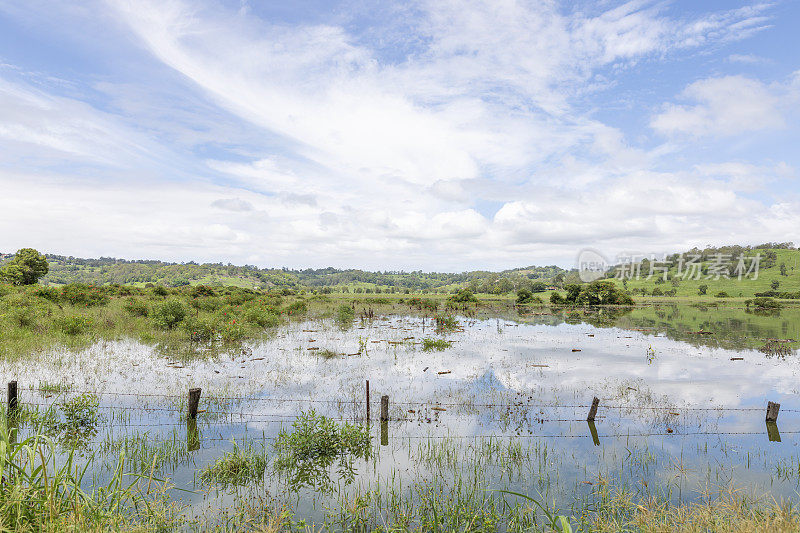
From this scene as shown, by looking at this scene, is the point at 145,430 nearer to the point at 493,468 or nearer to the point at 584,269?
the point at 493,468

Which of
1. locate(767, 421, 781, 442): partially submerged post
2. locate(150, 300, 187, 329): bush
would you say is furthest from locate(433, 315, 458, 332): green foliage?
locate(767, 421, 781, 442): partially submerged post

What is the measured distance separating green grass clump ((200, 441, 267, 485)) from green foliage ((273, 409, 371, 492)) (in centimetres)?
55

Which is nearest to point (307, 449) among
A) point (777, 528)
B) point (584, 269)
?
point (777, 528)

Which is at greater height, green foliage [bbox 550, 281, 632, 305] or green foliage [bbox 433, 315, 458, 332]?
green foliage [bbox 550, 281, 632, 305]

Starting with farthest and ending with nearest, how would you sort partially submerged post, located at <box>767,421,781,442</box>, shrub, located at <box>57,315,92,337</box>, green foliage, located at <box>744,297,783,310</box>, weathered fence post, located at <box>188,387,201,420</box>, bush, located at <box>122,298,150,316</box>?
green foliage, located at <box>744,297,783,310</box> → bush, located at <box>122,298,150,316</box> → shrub, located at <box>57,315,92,337</box> → partially submerged post, located at <box>767,421,781,442</box> → weathered fence post, located at <box>188,387,201,420</box>

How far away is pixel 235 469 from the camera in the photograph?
11.0 meters

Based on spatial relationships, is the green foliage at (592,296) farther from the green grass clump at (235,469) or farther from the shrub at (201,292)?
the green grass clump at (235,469)

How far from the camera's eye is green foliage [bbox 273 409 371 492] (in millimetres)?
10945

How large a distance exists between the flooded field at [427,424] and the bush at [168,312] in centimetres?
519

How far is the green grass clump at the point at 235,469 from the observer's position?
34.7ft

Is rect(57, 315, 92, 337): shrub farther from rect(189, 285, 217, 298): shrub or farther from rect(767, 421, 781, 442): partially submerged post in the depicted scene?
rect(767, 421, 781, 442): partially submerged post

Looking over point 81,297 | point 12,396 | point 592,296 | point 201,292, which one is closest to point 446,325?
point 201,292

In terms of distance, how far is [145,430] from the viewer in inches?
541

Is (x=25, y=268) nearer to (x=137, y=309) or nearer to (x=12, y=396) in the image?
(x=137, y=309)
